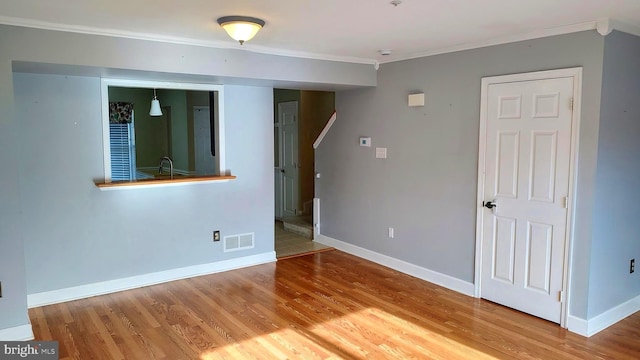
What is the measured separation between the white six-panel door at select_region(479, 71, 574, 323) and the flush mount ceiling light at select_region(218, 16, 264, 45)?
2.11m

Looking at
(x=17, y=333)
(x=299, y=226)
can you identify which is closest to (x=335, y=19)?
(x=17, y=333)

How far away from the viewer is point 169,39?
3715 mm

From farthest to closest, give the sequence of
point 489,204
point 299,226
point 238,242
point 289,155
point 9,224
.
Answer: point 289,155 < point 299,226 < point 238,242 < point 489,204 < point 9,224

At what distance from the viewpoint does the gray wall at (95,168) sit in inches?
127

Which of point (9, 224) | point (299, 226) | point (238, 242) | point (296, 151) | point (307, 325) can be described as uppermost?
point (296, 151)

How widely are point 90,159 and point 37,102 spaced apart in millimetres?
628

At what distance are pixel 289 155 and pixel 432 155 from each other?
3345mm

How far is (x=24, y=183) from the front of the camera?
3.80m

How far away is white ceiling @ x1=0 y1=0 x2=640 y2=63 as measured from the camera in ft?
9.00

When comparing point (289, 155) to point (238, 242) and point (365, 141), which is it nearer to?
point (365, 141)

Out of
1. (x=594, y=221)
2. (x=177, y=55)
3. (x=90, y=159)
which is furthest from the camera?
(x=90, y=159)

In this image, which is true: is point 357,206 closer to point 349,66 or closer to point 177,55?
point 349,66

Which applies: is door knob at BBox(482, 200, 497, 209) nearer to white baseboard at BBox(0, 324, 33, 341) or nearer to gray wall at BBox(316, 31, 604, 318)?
gray wall at BBox(316, 31, 604, 318)

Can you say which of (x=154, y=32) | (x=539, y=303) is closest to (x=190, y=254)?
(x=154, y=32)
